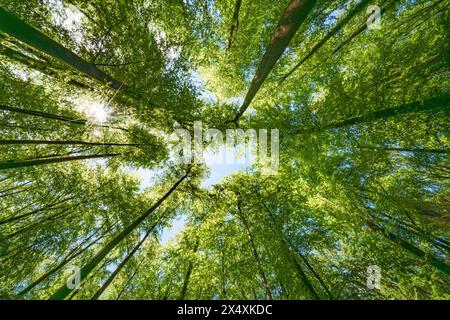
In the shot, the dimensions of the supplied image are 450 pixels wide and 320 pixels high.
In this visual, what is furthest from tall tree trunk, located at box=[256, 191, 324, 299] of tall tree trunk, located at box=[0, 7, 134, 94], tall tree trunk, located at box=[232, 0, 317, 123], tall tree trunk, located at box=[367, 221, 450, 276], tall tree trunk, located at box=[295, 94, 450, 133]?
tall tree trunk, located at box=[0, 7, 134, 94]

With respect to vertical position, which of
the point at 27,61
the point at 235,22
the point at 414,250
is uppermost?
the point at 235,22

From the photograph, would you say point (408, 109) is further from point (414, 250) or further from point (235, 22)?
point (235, 22)

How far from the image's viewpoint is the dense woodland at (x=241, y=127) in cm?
337

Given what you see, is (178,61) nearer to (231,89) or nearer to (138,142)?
(138,142)

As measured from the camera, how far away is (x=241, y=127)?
638 centimetres

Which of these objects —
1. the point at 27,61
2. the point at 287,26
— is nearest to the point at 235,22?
the point at 287,26

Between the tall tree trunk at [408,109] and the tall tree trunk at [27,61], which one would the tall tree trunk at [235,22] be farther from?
the tall tree trunk at [27,61]

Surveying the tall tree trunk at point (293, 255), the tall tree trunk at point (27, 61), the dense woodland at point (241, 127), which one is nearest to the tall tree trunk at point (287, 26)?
the dense woodland at point (241, 127)

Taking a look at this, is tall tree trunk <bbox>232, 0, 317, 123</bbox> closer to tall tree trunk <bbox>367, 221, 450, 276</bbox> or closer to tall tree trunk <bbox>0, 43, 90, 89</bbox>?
tall tree trunk <bbox>367, 221, 450, 276</bbox>

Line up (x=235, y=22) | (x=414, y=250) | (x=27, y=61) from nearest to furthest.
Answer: (x=414, y=250)
(x=27, y=61)
(x=235, y=22)

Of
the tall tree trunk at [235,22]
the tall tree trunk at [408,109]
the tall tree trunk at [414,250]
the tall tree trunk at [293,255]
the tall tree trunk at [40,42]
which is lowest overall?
the tall tree trunk at [293,255]
